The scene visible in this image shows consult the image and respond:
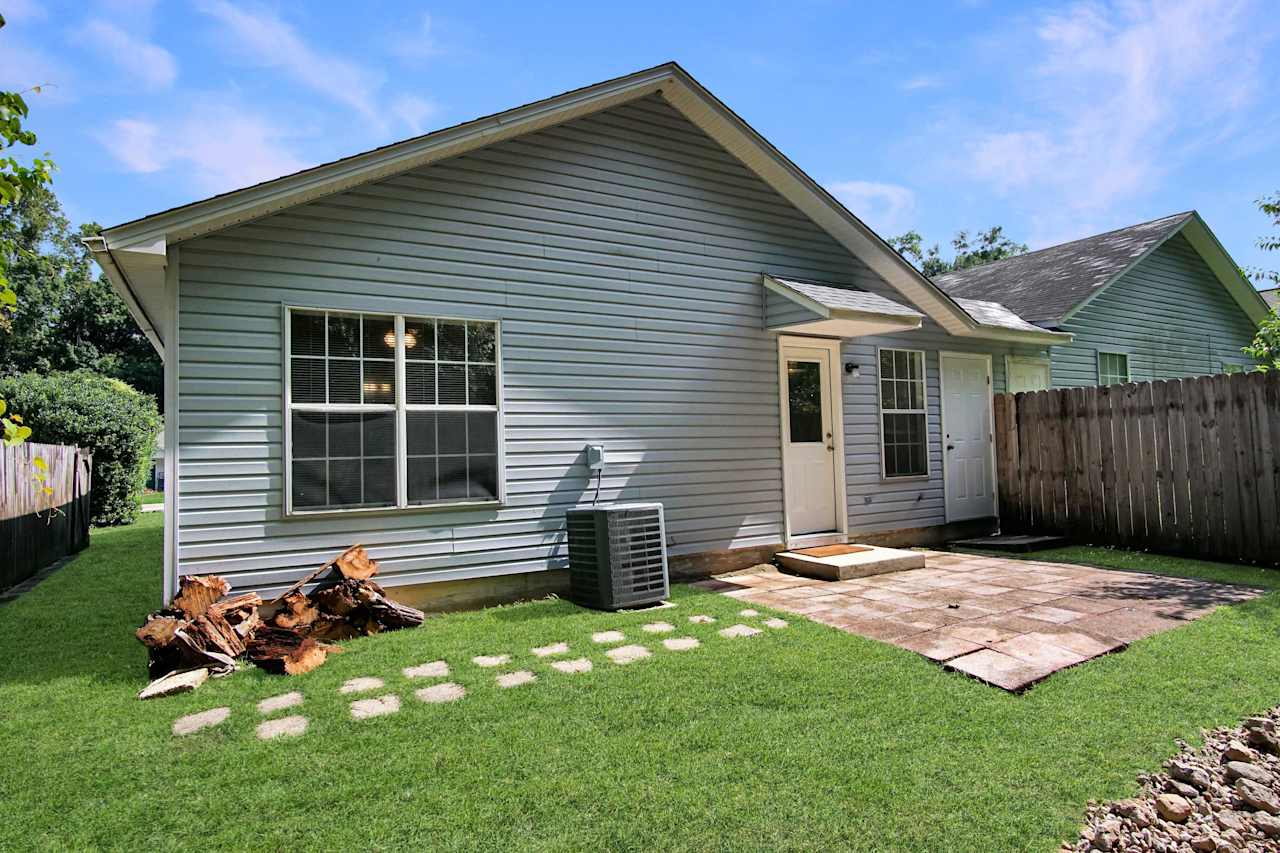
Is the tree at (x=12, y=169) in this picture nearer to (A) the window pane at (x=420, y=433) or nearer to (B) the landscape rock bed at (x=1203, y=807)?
(A) the window pane at (x=420, y=433)

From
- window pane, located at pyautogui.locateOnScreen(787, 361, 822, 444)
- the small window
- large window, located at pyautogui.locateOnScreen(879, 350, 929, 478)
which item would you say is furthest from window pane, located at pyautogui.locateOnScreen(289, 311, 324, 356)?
the small window

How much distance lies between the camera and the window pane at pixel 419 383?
5527mm

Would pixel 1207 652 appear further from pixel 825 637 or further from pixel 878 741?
pixel 878 741

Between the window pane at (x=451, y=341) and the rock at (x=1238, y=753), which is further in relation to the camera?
the window pane at (x=451, y=341)

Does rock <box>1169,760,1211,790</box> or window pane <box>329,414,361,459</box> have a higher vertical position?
window pane <box>329,414,361,459</box>

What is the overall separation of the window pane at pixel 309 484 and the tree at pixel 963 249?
3716 cm

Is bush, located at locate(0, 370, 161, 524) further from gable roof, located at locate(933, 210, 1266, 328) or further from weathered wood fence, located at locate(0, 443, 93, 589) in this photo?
gable roof, located at locate(933, 210, 1266, 328)

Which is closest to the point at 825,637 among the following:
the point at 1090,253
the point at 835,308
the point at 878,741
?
the point at 878,741

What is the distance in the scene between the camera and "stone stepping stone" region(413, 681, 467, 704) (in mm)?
3582

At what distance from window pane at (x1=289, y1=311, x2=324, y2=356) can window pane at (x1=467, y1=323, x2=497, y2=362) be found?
1.11 meters

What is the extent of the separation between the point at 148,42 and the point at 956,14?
916cm

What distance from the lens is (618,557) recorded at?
547 centimetres

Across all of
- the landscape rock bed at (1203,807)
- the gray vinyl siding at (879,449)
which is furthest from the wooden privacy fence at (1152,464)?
the landscape rock bed at (1203,807)

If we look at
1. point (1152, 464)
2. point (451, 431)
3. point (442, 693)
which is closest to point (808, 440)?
point (1152, 464)
